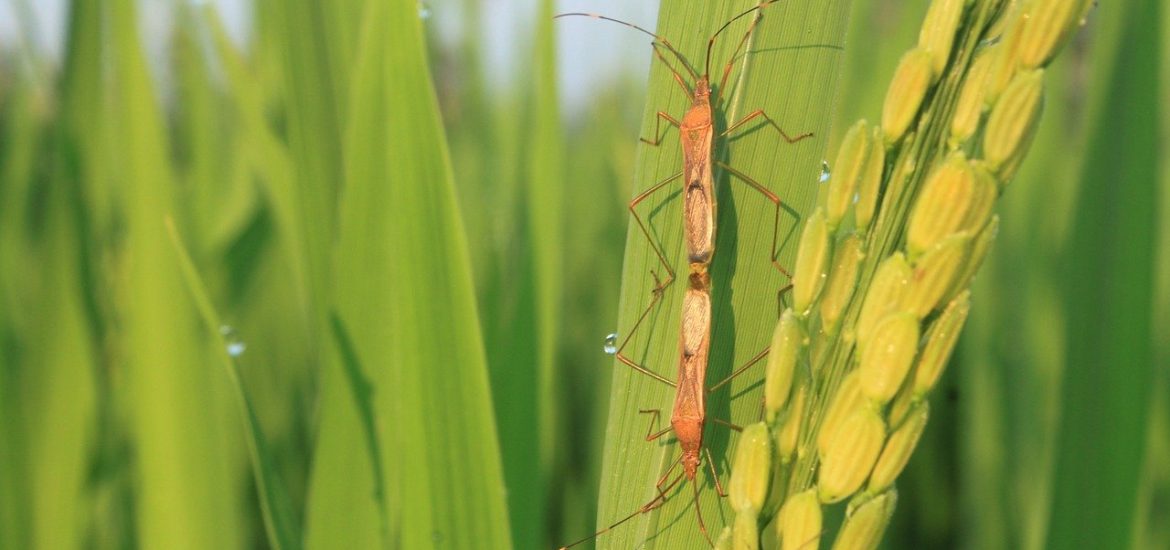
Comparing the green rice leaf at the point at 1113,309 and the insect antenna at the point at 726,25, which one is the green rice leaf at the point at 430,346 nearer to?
the insect antenna at the point at 726,25

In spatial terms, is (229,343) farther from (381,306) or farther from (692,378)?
(692,378)

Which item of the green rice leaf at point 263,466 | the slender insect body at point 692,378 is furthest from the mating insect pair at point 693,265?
the green rice leaf at point 263,466

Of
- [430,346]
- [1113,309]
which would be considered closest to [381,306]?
[430,346]

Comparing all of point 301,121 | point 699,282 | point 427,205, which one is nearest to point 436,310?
point 427,205

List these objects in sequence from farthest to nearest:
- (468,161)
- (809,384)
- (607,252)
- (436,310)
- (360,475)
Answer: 1. (468,161)
2. (607,252)
3. (360,475)
4. (436,310)
5. (809,384)

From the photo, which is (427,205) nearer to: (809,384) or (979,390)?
(809,384)

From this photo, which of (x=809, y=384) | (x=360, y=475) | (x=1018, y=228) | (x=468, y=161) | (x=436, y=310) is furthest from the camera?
(x=468, y=161)
